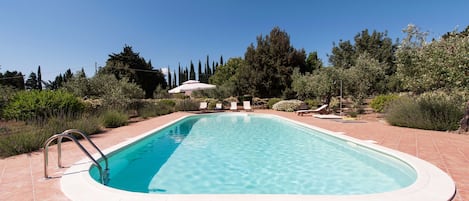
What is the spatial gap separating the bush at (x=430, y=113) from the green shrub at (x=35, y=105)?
501 inches

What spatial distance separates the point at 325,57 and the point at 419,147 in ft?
100

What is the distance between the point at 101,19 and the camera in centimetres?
1354

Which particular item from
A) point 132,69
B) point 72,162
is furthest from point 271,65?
point 72,162

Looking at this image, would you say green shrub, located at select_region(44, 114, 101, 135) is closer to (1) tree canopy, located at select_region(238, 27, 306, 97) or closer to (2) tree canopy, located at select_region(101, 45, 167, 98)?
(1) tree canopy, located at select_region(238, 27, 306, 97)

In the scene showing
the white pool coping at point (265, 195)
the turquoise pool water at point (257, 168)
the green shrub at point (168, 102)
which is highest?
the green shrub at point (168, 102)

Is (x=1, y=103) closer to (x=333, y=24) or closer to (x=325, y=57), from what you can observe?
(x=333, y=24)

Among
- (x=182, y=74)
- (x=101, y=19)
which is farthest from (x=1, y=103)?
(x=182, y=74)

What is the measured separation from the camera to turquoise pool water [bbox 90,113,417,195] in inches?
156

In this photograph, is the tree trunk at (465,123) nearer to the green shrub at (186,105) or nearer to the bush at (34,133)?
the bush at (34,133)

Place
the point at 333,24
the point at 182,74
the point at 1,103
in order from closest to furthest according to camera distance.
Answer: the point at 1,103
the point at 333,24
the point at 182,74

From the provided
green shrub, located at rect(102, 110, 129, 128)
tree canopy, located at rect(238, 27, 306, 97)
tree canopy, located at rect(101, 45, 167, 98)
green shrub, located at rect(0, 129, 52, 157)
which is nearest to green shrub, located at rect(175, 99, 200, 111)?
tree canopy, located at rect(238, 27, 306, 97)

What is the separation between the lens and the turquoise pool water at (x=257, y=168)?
395 cm

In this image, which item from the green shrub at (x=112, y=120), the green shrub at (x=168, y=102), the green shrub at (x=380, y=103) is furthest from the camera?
the green shrub at (x=168, y=102)

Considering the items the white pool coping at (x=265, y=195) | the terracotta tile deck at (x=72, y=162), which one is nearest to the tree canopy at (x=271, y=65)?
the terracotta tile deck at (x=72, y=162)
